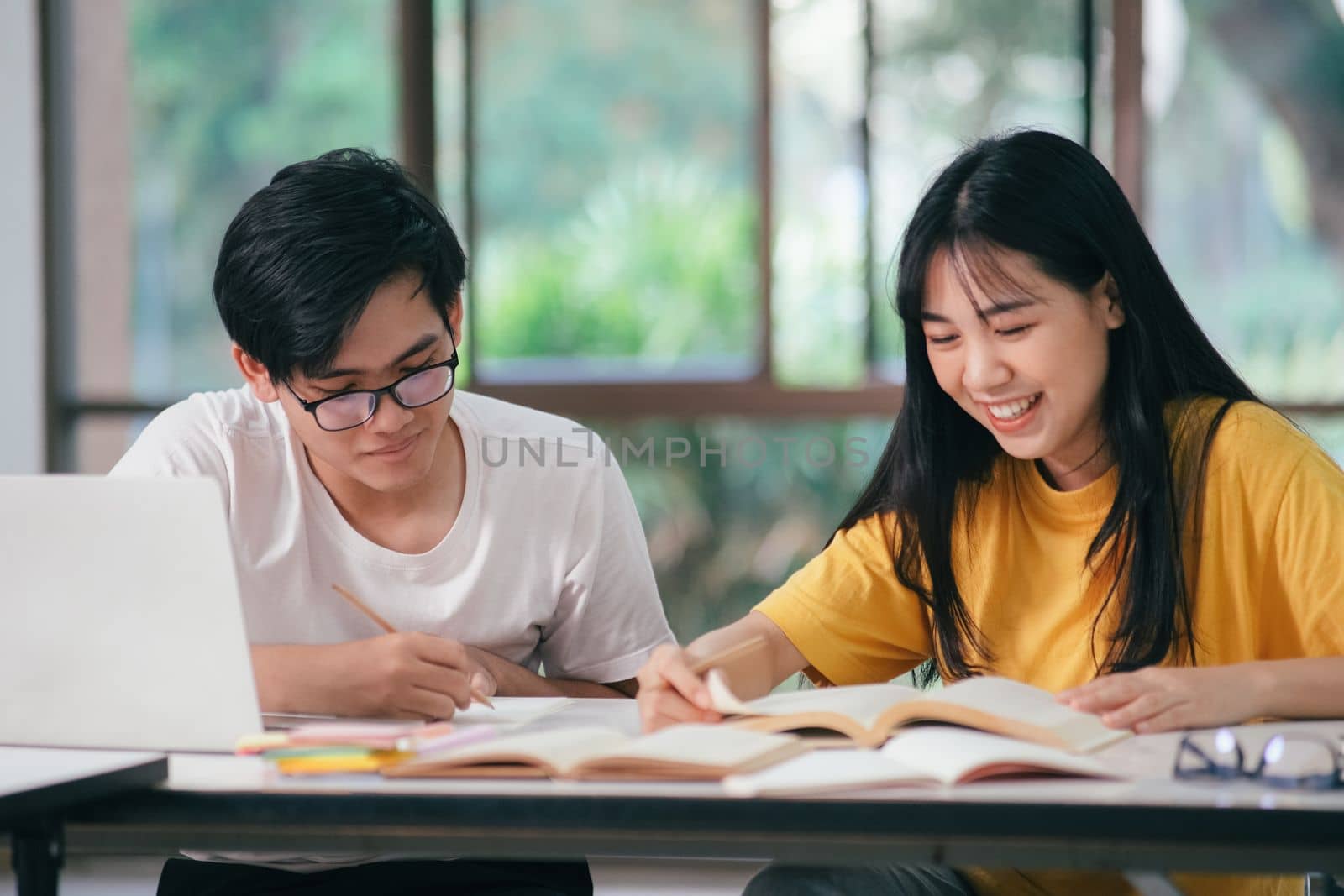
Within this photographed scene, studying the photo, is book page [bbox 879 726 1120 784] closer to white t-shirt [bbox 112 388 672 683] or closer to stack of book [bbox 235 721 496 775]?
stack of book [bbox 235 721 496 775]

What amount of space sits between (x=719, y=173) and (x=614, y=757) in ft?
7.89

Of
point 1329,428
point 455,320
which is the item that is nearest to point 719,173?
point 1329,428

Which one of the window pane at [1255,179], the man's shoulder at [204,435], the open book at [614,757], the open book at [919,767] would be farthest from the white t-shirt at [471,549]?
the window pane at [1255,179]

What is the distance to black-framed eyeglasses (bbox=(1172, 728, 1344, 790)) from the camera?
3.35ft

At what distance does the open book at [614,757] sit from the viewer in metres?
1.06

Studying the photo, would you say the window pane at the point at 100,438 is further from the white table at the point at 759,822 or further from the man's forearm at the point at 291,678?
the white table at the point at 759,822

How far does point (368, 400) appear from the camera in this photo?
1.52 m

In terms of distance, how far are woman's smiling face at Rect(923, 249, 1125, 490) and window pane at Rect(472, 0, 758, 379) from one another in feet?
5.77

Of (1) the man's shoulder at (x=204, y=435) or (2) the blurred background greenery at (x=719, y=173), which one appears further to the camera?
(2) the blurred background greenery at (x=719, y=173)

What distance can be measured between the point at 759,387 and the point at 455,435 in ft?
5.06

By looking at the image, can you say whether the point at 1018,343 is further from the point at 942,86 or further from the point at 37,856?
the point at 942,86

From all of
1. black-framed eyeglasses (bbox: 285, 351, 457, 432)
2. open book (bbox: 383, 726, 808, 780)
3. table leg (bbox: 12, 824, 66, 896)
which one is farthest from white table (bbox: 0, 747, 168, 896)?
black-framed eyeglasses (bbox: 285, 351, 457, 432)

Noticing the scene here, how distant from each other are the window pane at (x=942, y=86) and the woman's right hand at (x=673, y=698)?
6.63 feet

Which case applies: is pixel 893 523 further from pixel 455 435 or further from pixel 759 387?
pixel 759 387
